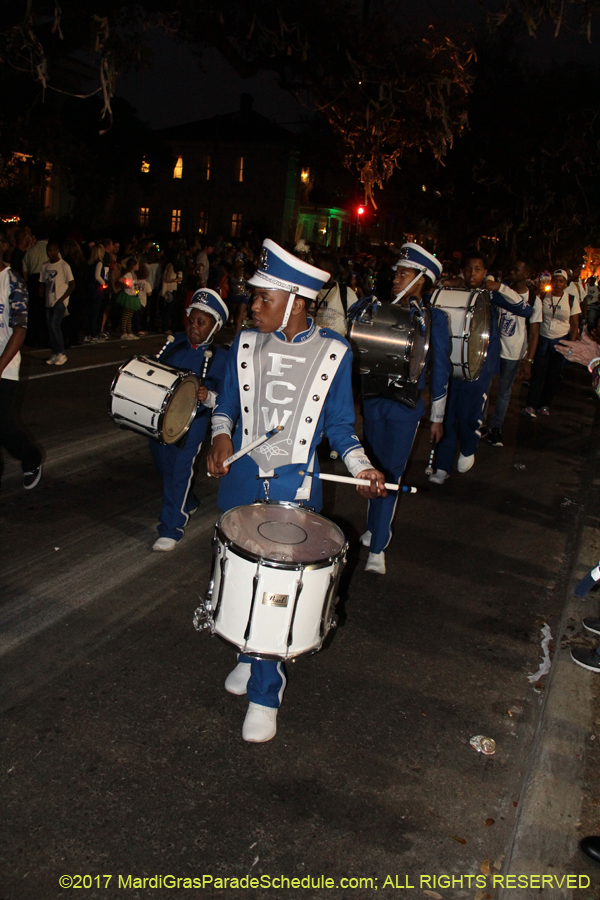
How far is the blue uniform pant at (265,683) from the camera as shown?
337 cm

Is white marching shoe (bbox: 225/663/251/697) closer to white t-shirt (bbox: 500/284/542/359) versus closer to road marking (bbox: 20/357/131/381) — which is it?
white t-shirt (bbox: 500/284/542/359)

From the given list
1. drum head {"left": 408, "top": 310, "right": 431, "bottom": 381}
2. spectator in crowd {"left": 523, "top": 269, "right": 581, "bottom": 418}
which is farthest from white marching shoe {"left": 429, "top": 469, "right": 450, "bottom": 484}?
spectator in crowd {"left": 523, "top": 269, "right": 581, "bottom": 418}

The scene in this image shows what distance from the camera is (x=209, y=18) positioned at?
42.5ft

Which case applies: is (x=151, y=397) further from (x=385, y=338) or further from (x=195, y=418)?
(x=385, y=338)

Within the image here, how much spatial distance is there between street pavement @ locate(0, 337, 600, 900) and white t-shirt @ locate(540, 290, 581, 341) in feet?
18.5

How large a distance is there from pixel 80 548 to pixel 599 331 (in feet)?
12.3

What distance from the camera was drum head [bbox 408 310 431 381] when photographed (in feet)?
16.8

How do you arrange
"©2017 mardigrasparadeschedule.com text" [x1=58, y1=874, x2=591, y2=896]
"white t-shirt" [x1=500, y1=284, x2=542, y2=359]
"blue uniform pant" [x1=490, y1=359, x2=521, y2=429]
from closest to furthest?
"©2017 mardigrasparadeschedule.com text" [x1=58, y1=874, x2=591, y2=896], "white t-shirt" [x1=500, y1=284, x2=542, y2=359], "blue uniform pant" [x1=490, y1=359, x2=521, y2=429]

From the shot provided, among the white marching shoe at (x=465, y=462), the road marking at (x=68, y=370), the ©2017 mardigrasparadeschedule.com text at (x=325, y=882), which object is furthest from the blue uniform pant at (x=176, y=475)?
the road marking at (x=68, y=370)

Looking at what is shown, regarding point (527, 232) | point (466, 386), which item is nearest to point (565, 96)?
point (527, 232)

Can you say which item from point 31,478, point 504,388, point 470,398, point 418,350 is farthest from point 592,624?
point 504,388

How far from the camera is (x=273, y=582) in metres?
2.88

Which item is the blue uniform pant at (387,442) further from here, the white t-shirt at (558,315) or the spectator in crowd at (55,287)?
the spectator in crowd at (55,287)

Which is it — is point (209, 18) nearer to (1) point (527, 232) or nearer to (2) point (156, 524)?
(2) point (156, 524)
